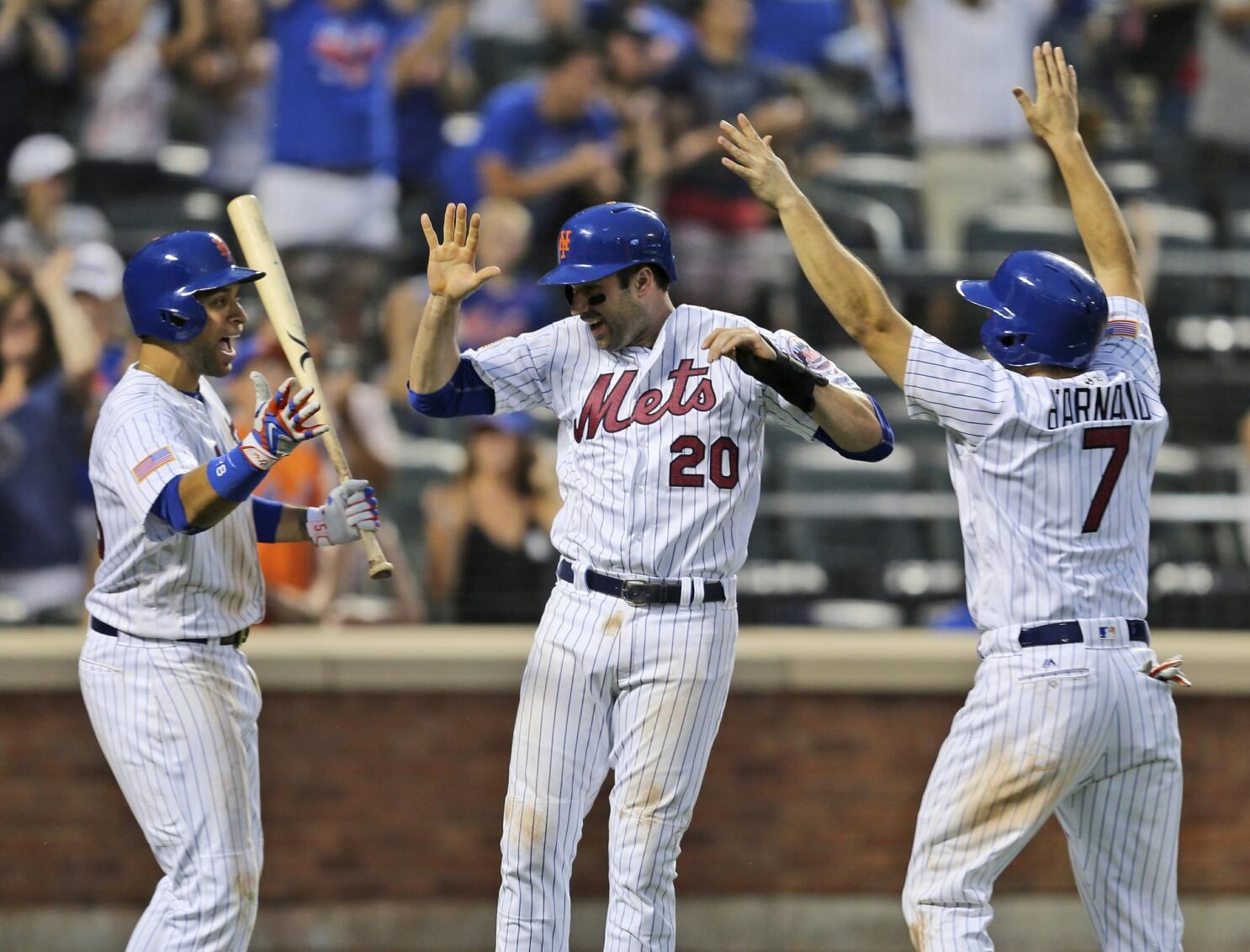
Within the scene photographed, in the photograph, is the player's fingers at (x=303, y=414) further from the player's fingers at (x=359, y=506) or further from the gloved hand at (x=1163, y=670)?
the gloved hand at (x=1163, y=670)

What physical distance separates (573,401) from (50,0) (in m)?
5.70

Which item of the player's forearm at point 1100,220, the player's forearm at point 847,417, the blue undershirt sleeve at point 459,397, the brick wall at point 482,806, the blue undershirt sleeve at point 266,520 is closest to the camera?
the player's forearm at point 847,417

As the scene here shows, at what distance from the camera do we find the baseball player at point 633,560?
439 centimetres

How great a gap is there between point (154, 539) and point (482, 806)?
225cm

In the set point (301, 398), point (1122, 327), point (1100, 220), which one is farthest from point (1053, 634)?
point (301, 398)

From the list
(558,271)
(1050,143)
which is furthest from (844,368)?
(558,271)

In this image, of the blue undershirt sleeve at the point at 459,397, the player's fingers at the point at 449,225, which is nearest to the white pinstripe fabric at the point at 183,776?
the blue undershirt sleeve at the point at 459,397

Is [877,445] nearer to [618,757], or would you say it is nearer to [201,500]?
[618,757]

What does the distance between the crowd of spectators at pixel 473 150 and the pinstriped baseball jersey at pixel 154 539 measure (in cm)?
249

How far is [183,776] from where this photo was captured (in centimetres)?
435

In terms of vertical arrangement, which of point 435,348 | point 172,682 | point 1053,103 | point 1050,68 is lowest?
point 172,682

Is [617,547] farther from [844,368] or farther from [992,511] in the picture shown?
[844,368]

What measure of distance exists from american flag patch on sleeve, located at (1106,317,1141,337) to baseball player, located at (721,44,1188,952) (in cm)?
26

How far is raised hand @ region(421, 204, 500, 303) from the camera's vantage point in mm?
4363
